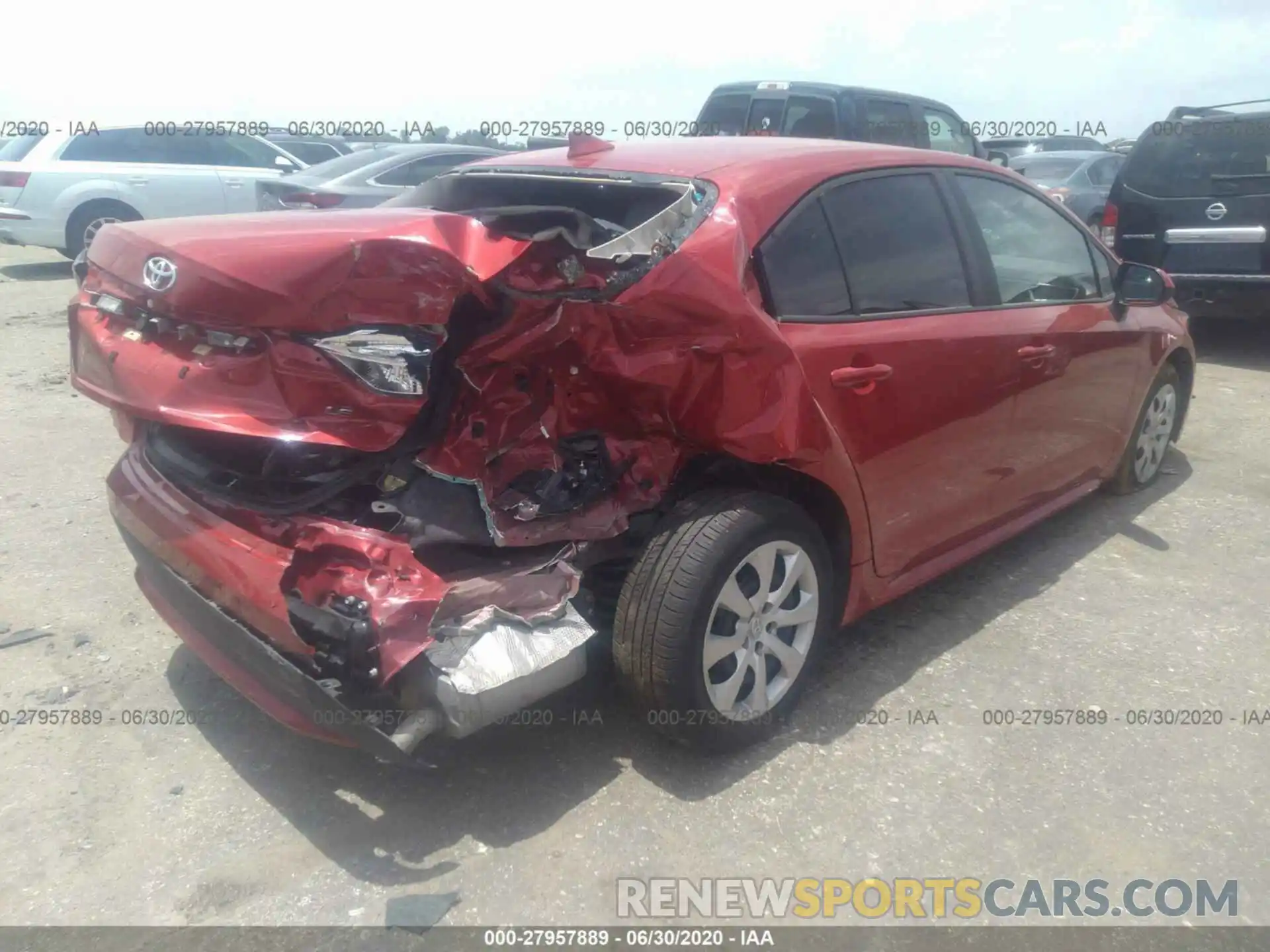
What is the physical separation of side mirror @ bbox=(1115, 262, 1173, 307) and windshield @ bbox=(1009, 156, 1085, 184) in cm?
887

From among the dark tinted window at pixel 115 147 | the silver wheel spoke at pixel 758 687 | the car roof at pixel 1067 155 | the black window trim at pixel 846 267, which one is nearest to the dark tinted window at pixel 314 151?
the dark tinted window at pixel 115 147

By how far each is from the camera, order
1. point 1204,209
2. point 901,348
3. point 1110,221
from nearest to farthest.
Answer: point 901,348
point 1204,209
point 1110,221

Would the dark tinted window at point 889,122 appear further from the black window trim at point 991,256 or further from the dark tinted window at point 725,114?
the black window trim at point 991,256

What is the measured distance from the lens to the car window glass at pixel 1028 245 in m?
3.63

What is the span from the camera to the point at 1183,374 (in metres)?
5.09

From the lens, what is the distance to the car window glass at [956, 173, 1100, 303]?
3633 mm

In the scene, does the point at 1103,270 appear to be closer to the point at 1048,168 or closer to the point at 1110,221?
the point at 1110,221

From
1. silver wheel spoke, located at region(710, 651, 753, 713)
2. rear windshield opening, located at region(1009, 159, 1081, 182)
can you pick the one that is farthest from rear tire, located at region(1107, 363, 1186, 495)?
rear windshield opening, located at region(1009, 159, 1081, 182)

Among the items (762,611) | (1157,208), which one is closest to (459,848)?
(762,611)

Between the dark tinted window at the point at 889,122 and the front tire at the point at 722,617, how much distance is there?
26.1ft

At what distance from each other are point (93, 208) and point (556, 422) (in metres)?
10.7

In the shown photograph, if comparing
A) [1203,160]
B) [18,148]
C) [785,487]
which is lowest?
[18,148]

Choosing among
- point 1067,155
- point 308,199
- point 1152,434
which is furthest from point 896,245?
point 1067,155

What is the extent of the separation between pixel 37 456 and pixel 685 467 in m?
4.08
